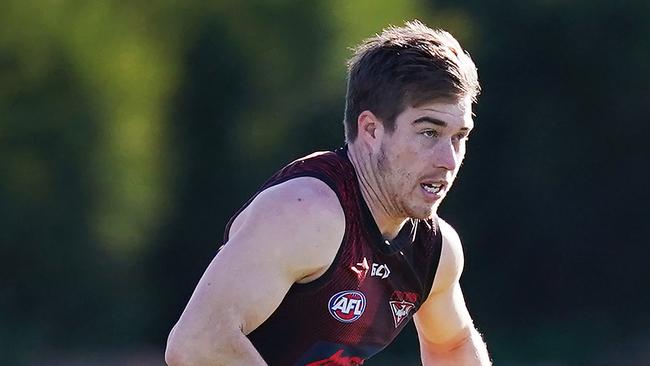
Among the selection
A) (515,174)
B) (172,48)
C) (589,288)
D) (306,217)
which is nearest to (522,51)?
(515,174)

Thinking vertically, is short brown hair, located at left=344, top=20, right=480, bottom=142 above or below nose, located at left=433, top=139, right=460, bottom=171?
above

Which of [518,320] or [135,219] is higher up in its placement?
[135,219]

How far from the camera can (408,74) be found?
122 inches

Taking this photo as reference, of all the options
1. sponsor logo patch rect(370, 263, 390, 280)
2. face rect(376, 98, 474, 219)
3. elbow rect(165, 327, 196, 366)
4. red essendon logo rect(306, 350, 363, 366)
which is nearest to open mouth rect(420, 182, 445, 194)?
face rect(376, 98, 474, 219)

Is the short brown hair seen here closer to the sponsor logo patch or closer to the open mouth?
the open mouth

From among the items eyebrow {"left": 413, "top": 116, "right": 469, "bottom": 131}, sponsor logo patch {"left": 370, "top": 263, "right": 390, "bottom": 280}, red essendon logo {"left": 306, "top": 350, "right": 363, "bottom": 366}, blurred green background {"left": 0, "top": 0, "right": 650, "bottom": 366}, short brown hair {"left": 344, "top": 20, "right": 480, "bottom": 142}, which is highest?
blurred green background {"left": 0, "top": 0, "right": 650, "bottom": 366}

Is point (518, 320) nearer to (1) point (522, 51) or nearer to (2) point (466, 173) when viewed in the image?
(2) point (466, 173)

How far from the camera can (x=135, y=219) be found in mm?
9914

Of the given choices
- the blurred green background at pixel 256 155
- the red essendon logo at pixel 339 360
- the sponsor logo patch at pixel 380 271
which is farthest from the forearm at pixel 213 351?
the blurred green background at pixel 256 155

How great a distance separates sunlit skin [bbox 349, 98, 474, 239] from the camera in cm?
309

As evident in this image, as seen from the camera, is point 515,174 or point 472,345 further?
point 515,174

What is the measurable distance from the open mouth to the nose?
0.06m

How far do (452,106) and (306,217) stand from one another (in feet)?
1.55

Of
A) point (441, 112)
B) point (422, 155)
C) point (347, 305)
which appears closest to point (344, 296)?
point (347, 305)
